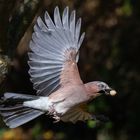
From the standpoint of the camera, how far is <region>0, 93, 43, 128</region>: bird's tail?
168 inches

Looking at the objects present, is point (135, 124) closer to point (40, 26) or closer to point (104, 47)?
point (104, 47)

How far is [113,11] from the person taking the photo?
7867 mm

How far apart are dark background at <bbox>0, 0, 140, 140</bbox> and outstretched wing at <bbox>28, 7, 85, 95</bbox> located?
3123 mm

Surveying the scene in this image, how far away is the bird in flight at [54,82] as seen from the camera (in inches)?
167

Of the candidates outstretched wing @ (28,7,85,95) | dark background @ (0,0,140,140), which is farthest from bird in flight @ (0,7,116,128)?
dark background @ (0,0,140,140)

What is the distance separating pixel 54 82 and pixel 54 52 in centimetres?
21

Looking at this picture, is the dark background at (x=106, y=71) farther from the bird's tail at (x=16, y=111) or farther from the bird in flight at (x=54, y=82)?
the bird's tail at (x=16, y=111)

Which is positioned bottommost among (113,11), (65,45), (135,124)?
(135,124)

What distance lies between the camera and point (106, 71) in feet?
27.3

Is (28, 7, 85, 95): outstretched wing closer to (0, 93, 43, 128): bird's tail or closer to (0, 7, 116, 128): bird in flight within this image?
(0, 7, 116, 128): bird in flight

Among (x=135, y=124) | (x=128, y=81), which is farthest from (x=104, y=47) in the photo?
(x=135, y=124)

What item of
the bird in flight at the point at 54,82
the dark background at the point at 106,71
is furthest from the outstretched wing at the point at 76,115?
the dark background at the point at 106,71

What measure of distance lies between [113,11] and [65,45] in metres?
3.43

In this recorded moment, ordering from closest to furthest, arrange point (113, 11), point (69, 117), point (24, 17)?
point (69, 117)
point (24, 17)
point (113, 11)
